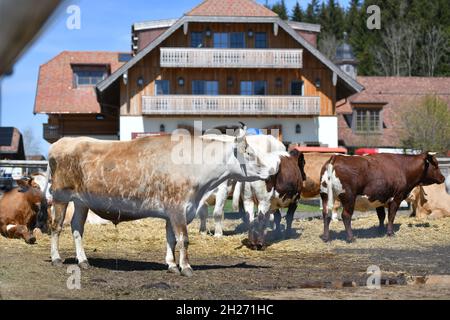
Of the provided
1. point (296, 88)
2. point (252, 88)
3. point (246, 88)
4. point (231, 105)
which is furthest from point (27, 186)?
point (296, 88)

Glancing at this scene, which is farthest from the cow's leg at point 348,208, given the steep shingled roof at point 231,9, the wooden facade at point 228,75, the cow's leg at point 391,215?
the steep shingled roof at point 231,9

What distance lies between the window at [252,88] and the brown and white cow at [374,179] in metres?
31.2

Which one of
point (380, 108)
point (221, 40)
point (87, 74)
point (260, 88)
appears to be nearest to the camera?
point (221, 40)

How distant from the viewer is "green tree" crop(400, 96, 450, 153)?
46.2m

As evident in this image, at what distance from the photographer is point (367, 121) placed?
2106 inches

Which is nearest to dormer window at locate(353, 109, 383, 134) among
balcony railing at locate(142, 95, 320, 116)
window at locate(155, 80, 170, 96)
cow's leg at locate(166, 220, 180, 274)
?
balcony railing at locate(142, 95, 320, 116)

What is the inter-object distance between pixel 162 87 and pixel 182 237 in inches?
1507

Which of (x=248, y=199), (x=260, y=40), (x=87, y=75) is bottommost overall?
(x=248, y=199)

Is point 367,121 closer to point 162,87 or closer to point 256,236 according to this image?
point 162,87

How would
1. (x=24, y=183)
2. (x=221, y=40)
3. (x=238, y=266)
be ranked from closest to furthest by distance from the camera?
(x=238, y=266), (x=24, y=183), (x=221, y=40)

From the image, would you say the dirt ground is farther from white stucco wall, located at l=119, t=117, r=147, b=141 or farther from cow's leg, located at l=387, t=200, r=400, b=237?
white stucco wall, located at l=119, t=117, r=147, b=141

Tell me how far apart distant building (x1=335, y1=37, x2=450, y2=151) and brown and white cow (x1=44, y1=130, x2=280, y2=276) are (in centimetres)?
4083

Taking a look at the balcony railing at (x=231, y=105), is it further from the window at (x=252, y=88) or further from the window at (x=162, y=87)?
the window at (x=252, y=88)
